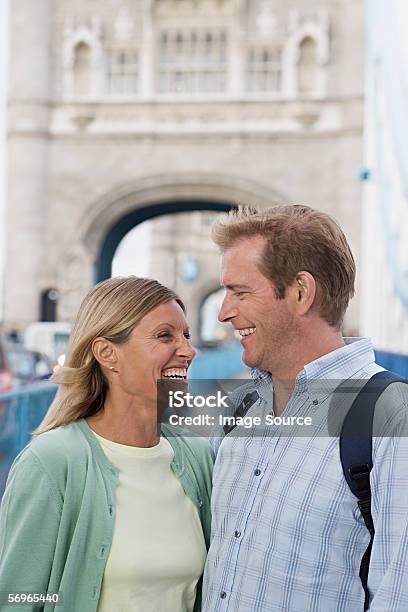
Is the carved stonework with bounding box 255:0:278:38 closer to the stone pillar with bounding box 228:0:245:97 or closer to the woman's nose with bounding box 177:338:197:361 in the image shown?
the stone pillar with bounding box 228:0:245:97

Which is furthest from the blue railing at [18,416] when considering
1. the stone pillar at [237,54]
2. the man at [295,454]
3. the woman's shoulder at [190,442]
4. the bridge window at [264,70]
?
the bridge window at [264,70]

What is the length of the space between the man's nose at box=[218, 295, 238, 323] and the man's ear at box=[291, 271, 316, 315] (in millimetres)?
128

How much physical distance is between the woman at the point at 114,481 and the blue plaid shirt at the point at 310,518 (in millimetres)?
162

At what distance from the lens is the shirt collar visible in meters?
1.76

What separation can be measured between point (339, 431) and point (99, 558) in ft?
1.99

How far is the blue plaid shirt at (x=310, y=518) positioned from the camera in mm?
1534

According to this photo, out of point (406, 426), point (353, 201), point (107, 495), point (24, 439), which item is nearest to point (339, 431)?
point (406, 426)

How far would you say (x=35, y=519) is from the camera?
1.92 m

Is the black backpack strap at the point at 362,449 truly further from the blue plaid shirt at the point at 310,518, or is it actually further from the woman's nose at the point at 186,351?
the woman's nose at the point at 186,351

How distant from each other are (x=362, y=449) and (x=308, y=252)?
0.40 meters

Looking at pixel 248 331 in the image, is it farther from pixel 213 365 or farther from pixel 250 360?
pixel 213 365

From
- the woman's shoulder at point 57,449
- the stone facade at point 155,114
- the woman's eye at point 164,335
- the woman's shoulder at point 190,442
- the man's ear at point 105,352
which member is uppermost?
the stone facade at point 155,114

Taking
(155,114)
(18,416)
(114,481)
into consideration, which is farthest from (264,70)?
(114,481)

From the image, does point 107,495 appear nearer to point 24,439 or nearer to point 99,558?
point 99,558
